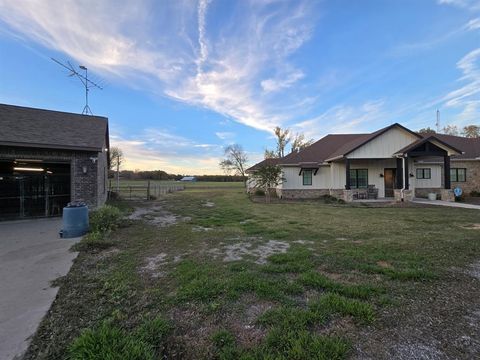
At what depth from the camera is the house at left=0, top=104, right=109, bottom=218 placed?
405 inches

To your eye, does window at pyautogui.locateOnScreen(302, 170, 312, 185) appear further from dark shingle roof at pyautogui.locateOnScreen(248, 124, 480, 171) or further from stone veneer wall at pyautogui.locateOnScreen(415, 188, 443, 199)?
stone veneer wall at pyautogui.locateOnScreen(415, 188, 443, 199)

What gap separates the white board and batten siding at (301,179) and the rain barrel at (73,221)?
15529 millimetres

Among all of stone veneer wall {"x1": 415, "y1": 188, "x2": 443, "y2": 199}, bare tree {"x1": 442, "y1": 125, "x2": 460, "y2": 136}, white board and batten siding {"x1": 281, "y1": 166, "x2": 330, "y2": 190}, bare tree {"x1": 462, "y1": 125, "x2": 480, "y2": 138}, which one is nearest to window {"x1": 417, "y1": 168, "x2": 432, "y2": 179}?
stone veneer wall {"x1": 415, "y1": 188, "x2": 443, "y2": 199}

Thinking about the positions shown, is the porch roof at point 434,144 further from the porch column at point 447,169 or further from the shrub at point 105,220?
the shrub at point 105,220

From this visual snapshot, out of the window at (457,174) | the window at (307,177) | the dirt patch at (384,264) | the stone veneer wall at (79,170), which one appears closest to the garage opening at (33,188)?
the stone veneer wall at (79,170)

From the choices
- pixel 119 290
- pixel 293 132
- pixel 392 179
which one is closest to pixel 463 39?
pixel 392 179

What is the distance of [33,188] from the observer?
11.2 m

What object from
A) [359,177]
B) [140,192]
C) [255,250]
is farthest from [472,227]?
[140,192]

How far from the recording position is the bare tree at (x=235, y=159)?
53438mm

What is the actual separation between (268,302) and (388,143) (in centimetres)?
1749

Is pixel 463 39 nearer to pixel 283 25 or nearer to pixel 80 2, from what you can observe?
pixel 283 25

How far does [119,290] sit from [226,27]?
12.9 metres

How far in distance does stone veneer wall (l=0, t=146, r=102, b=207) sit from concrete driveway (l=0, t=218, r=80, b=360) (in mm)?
3358

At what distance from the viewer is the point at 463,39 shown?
13.3m
